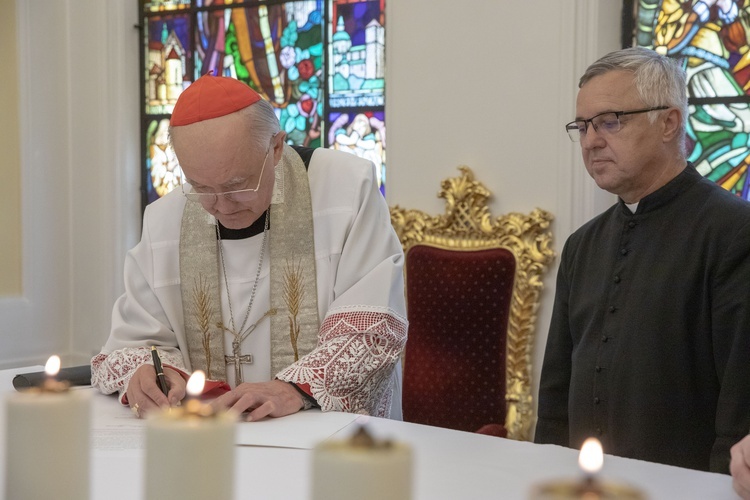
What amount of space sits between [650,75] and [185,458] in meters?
2.22

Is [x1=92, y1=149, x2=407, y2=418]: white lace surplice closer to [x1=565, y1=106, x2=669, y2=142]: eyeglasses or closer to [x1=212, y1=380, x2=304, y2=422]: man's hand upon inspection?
[x1=212, y1=380, x2=304, y2=422]: man's hand

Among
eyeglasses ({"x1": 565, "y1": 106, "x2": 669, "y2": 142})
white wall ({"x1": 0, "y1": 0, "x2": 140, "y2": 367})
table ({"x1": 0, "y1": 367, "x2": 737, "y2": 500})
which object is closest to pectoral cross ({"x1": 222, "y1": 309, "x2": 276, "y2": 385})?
table ({"x1": 0, "y1": 367, "x2": 737, "y2": 500})

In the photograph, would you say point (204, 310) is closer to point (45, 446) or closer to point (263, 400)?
point (263, 400)

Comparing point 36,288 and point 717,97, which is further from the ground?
point 717,97

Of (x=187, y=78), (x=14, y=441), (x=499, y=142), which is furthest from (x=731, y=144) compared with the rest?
(x=14, y=441)

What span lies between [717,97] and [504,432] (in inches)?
76.6

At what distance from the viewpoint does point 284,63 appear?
5.97 metres

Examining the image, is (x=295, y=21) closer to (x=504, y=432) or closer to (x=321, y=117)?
(x=321, y=117)

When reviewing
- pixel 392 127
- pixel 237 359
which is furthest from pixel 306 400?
pixel 392 127

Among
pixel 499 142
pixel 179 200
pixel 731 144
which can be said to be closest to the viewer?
pixel 179 200

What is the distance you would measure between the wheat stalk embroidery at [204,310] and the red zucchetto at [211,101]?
536 millimetres

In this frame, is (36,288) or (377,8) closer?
(377,8)

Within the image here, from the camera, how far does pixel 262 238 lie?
3135mm

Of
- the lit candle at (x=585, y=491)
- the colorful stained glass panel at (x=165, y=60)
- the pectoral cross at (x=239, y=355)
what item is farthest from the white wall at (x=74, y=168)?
the lit candle at (x=585, y=491)
